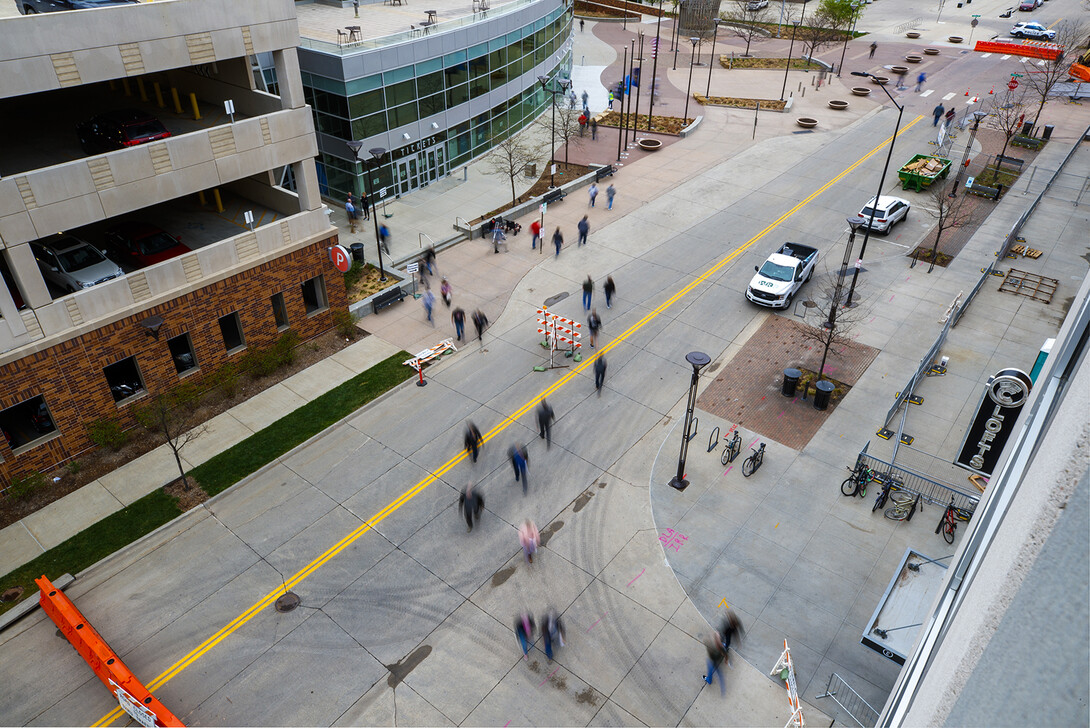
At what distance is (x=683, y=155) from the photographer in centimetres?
4112

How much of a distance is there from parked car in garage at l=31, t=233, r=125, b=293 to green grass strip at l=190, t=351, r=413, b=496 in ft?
19.3

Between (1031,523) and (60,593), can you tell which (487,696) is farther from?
(1031,523)

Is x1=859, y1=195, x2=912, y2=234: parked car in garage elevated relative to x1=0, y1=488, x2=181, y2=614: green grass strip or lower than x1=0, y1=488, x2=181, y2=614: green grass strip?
elevated

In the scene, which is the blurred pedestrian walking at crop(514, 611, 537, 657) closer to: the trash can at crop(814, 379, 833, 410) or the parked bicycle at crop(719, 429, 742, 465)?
the parked bicycle at crop(719, 429, 742, 465)

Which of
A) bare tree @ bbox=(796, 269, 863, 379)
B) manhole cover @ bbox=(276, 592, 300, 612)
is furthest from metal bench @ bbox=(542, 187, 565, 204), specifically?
manhole cover @ bbox=(276, 592, 300, 612)

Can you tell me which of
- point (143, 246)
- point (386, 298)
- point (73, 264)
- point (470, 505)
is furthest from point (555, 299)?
point (73, 264)

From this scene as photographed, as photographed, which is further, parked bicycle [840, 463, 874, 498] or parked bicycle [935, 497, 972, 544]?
parked bicycle [840, 463, 874, 498]

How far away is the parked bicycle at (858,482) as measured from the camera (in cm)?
1848

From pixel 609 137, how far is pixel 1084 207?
24572mm

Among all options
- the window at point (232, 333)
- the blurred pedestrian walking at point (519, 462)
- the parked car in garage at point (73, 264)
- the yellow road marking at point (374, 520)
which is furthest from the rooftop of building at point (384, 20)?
the blurred pedestrian walking at point (519, 462)

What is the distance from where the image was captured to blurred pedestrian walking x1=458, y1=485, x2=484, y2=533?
57.0 feet

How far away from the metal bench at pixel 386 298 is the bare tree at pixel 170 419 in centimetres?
755

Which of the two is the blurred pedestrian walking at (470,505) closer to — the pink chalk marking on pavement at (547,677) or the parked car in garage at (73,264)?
the pink chalk marking on pavement at (547,677)

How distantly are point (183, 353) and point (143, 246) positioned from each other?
3484mm
